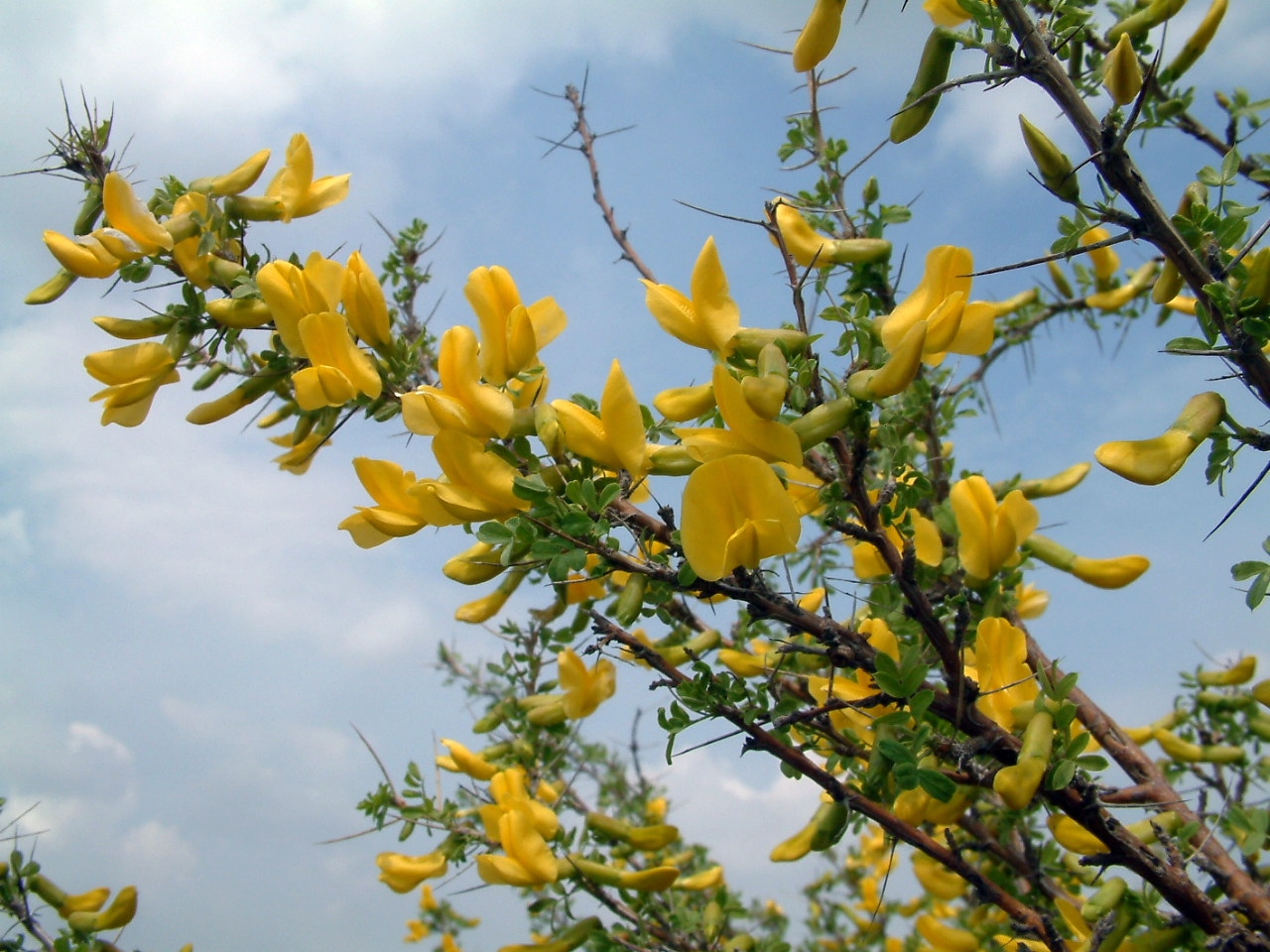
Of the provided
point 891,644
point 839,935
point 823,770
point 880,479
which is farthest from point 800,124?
point 839,935

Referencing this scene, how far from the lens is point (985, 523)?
1.46 m

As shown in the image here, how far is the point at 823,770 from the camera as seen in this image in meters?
1.42

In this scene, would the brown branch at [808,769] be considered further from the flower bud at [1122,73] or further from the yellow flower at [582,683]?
the flower bud at [1122,73]

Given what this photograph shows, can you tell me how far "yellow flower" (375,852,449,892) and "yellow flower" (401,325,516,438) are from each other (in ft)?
4.21

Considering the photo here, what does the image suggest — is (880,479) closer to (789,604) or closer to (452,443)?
(789,604)

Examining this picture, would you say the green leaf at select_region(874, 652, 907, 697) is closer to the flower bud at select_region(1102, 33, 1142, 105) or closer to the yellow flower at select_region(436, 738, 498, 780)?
the flower bud at select_region(1102, 33, 1142, 105)

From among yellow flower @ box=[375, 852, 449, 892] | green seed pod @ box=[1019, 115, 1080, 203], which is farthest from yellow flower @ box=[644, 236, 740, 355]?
yellow flower @ box=[375, 852, 449, 892]

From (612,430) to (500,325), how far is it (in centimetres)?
25

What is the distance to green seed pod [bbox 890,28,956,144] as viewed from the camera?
3.65ft

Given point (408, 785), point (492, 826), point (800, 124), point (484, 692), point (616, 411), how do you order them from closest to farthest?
1. point (616, 411)
2. point (492, 826)
3. point (800, 124)
4. point (408, 785)
5. point (484, 692)

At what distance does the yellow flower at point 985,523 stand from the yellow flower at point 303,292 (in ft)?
3.19

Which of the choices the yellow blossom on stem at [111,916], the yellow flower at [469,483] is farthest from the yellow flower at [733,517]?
the yellow blossom on stem at [111,916]

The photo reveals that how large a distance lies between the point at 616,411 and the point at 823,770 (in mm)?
678

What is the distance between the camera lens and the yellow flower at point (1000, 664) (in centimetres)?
141
